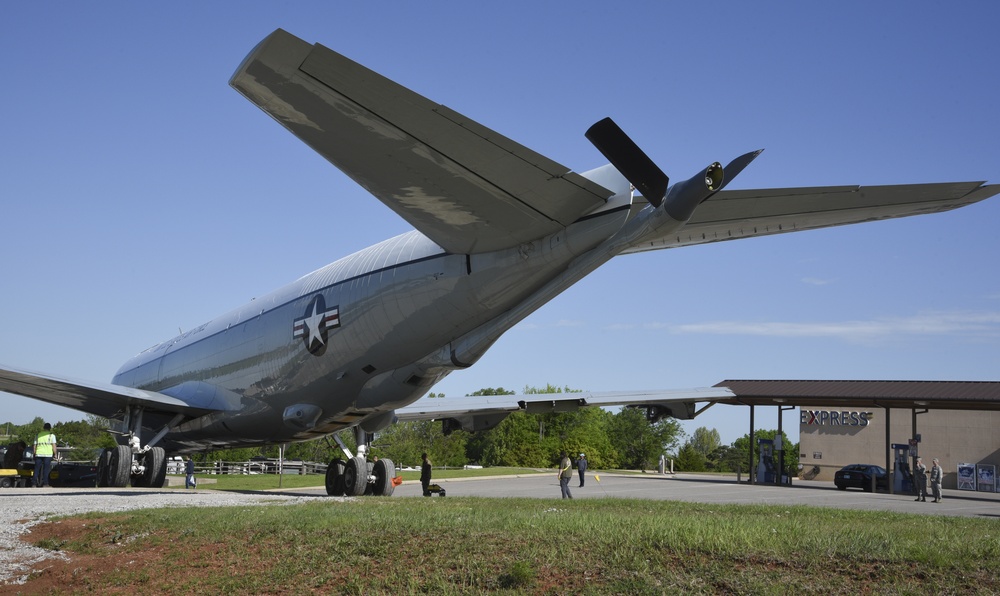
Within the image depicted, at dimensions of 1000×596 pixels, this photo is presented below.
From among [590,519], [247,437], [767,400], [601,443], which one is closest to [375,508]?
[590,519]

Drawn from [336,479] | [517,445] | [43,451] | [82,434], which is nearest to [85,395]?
[43,451]

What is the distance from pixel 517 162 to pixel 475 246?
3173 mm

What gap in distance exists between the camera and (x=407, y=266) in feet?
52.7

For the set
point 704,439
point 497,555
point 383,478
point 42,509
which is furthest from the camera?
point 704,439

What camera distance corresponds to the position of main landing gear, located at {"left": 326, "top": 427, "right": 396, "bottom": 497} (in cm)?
2102

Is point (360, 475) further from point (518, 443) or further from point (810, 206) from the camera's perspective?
point (518, 443)

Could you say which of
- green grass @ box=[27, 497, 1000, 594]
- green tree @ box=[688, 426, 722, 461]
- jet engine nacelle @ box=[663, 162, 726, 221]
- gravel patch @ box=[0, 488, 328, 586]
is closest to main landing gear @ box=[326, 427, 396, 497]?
gravel patch @ box=[0, 488, 328, 586]

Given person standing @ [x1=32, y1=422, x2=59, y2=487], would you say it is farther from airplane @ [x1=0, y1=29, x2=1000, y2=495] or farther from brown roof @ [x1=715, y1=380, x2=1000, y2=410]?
brown roof @ [x1=715, y1=380, x2=1000, y2=410]

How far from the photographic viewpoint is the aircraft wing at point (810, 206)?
1027 centimetres

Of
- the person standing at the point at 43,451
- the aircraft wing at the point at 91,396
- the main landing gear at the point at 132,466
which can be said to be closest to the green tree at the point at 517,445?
the person standing at the point at 43,451

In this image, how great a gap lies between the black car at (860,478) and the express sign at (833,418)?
1877 cm

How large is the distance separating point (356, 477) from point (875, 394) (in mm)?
26112

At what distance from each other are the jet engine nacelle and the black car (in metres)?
31.3

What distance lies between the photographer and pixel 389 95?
9.60 metres
